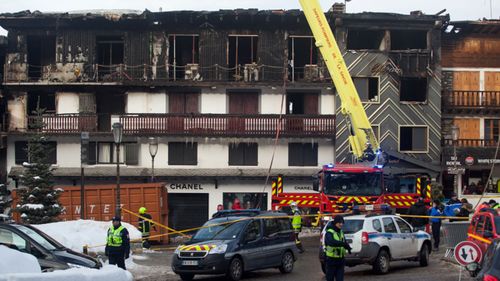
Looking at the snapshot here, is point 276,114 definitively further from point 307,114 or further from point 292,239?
point 292,239

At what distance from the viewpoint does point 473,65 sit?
51.6m

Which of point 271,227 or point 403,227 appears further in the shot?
point 403,227

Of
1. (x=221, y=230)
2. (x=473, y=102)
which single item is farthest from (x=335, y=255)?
(x=473, y=102)

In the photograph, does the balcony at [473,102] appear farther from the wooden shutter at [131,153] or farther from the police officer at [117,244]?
the police officer at [117,244]

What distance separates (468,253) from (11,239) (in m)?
9.22

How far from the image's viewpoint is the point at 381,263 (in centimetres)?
2247

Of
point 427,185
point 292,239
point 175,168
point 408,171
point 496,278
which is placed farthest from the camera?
point 175,168

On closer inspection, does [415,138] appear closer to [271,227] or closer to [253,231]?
[271,227]

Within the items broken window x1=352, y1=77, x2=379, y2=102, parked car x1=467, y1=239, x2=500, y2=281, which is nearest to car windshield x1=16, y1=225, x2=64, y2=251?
parked car x1=467, y1=239, x2=500, y2=281

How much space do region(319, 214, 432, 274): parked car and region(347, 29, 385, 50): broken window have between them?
89.4 feet

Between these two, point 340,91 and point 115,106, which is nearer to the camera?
point 340,91

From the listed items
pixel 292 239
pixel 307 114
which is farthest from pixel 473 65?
pixel 292 239

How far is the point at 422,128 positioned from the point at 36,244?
1396 inches

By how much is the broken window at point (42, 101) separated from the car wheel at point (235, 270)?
31.5m
